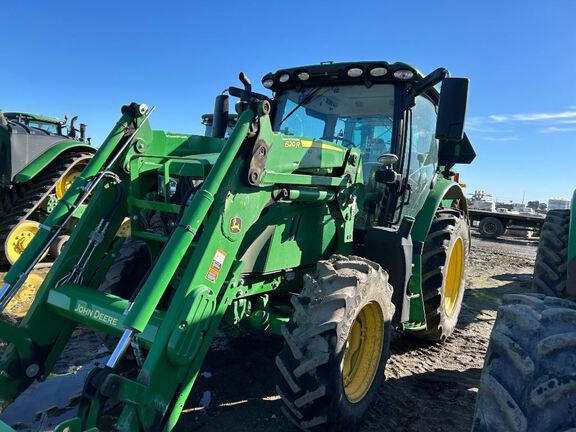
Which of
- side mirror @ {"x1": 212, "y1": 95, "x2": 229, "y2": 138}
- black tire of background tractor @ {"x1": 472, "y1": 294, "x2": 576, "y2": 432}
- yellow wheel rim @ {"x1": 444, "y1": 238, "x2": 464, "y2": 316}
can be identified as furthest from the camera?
yellow wheel rim @ {"x1": 444, "y1": 238, "x2": 464, "y2": 316}

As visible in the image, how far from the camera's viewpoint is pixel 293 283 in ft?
12.6

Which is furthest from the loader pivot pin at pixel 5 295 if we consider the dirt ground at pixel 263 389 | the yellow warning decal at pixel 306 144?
the yellow warning decal at pixel 306 144

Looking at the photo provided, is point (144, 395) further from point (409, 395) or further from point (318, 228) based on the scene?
point (409, 395)

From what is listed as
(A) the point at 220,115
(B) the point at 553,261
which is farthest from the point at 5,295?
(B) the point at 553,261

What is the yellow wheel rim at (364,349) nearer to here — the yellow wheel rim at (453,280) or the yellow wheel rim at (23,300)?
the yellow wheel rim at (453,280)

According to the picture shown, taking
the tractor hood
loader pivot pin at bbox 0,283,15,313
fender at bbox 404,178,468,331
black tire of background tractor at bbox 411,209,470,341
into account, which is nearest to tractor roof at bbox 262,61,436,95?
fender at bbox 404,178,468,331

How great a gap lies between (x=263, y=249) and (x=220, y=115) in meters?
1.92

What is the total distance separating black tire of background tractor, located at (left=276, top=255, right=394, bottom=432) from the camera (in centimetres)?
268

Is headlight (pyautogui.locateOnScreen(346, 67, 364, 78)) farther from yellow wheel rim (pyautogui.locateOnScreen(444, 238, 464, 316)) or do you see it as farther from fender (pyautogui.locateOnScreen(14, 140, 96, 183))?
fender (pyautogui.locateOnScreen(14, 140, 96, 183))

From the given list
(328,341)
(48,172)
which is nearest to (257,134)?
(328,341)

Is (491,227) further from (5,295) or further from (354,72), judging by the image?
(5,295)

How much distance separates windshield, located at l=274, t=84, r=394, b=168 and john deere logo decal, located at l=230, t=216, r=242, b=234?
6.10 ft

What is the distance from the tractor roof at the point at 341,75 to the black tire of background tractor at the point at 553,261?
182 centimetres

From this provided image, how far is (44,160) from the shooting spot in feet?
24.0
